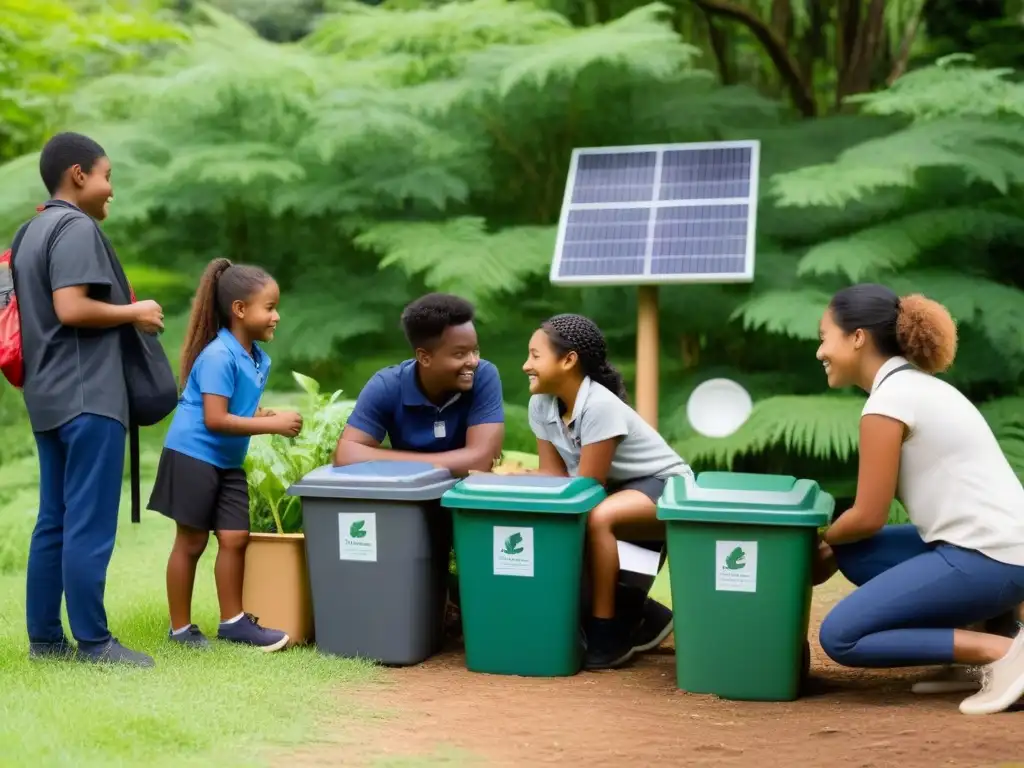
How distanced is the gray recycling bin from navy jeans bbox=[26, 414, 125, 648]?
0.66 m

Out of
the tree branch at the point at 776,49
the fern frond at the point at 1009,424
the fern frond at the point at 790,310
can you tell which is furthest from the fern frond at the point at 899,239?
the tree branch at the point at 776,49

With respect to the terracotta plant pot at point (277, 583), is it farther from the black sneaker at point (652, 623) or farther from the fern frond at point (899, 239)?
the fern frond at point (899, 239)

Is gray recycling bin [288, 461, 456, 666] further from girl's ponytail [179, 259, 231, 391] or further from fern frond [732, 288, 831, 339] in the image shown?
fern frond [732, 288, 831, 339]

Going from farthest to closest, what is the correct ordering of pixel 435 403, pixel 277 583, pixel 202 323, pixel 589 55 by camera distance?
pixel 589 55
pixel 435 403
pixel 277 583
pixel 202 323

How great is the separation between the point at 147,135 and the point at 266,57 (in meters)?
1.16

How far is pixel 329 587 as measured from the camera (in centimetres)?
432

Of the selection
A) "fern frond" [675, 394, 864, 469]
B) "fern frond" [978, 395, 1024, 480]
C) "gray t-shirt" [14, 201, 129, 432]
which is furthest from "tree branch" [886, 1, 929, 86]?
"gray t-shirt" [14, 201, 129, 432]

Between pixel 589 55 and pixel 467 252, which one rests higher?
pixel 589 55

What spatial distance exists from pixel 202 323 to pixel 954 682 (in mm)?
2919

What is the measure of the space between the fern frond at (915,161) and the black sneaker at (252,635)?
12.4 ft

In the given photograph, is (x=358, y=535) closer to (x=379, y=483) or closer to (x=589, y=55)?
(x=379, y=483)

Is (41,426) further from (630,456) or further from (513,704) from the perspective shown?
(630,456)

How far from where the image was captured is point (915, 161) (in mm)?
6793

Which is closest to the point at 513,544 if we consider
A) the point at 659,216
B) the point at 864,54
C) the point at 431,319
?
the point at 431,319
